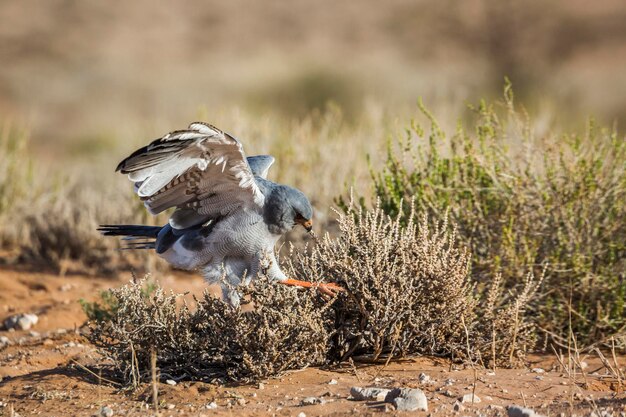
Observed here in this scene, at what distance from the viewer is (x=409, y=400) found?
4.44m

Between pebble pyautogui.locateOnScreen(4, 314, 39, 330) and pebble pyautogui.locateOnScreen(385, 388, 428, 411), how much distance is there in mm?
3730

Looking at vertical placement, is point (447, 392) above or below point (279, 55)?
below

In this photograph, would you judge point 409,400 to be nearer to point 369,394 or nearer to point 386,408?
point 386,408

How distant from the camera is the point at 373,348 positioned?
5.44 m

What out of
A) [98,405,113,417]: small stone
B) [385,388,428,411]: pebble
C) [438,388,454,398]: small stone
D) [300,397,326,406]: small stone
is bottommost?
[98,405,113,417]: small stone

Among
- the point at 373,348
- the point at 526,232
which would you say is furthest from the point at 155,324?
the point at 526,232

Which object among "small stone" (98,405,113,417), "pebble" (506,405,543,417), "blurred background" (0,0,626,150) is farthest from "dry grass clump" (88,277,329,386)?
"blurred background" (0,0,626,150)

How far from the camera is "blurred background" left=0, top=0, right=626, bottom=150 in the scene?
27.8 metres

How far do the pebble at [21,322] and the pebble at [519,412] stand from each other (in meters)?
4.23

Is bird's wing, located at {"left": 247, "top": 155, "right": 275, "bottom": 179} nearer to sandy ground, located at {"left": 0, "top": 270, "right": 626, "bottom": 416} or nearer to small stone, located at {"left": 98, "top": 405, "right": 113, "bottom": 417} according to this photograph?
sandy ground, located at {"left": 0, "top": 270, "right": 626, "bottom": 416}

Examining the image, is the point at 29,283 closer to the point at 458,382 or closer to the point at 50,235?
the point at 50,235

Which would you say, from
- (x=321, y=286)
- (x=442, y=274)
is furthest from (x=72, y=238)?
(x=442, y=274)

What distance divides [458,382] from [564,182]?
202 centimetres

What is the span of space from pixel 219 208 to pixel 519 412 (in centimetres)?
220
